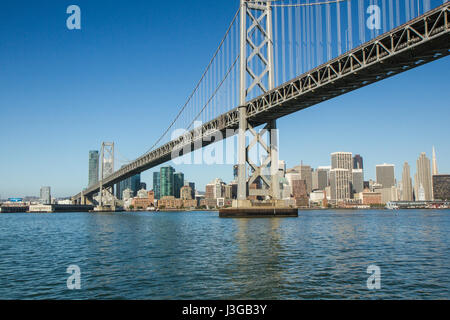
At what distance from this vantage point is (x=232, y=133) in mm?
50469

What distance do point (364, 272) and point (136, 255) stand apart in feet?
29.0

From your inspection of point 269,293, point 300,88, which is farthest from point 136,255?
point 300,88
